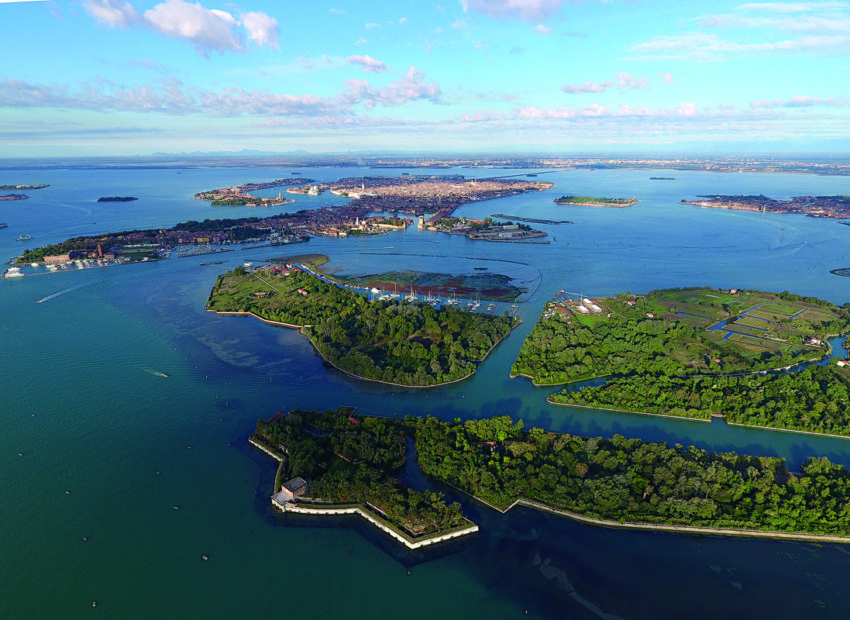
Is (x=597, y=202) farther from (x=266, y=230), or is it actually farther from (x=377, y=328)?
(x=377, y=328)

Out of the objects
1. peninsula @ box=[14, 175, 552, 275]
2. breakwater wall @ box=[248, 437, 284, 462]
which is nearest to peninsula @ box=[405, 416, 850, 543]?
breakwater wall @ box=[248, 437, 284, 462]

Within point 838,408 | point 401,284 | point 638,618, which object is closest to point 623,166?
point 401,284

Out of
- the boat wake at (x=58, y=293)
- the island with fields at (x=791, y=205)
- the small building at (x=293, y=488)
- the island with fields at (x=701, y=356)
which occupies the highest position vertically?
the island with fields at (x=791, y=205)

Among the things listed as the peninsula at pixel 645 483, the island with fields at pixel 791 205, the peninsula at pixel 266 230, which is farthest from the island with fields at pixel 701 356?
the island with fields at pixel 791 205

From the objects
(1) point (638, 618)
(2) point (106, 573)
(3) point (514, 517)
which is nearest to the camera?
(1) point (638, 618)

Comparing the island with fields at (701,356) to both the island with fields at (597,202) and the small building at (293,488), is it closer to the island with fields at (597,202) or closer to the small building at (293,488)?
the small building at (293,488)

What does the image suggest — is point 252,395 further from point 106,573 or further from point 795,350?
point 795,350

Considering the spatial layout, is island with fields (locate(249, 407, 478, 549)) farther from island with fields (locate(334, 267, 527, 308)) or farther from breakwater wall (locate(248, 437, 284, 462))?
→ island with fields (locate(334, 267, 527, 308))
